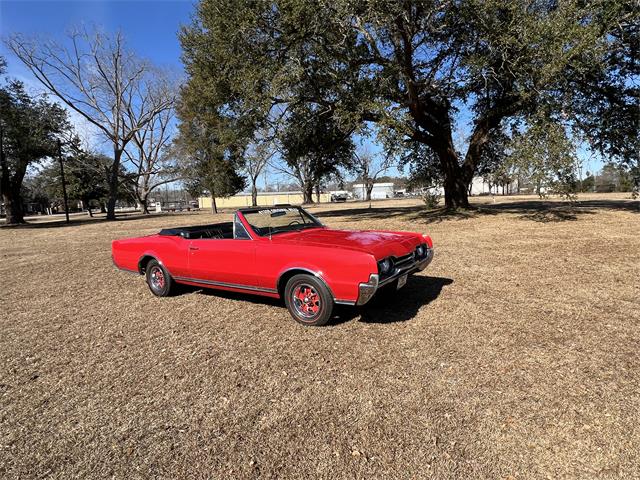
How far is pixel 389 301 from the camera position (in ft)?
17.4

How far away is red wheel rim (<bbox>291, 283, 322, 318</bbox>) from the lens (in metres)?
4.44

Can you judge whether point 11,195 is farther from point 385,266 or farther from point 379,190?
point 379,190

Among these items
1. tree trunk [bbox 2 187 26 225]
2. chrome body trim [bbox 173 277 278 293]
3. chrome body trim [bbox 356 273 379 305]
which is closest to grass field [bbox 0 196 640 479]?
chrome body trim [bbox 173 277 278 293]

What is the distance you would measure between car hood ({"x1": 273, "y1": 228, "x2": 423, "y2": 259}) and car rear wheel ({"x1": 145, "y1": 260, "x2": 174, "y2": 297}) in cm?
216

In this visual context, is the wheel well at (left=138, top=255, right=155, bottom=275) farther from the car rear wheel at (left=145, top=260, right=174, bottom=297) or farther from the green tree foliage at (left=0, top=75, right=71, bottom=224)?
the green tree foliage at (left=0, top=75, right=71, bottom=224)

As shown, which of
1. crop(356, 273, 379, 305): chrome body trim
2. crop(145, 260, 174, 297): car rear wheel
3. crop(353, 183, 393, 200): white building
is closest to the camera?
crop(356, 273, 379, 305): chrome body trim

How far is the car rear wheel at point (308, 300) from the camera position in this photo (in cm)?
425

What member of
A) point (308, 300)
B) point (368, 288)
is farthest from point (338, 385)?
point (308, 300)

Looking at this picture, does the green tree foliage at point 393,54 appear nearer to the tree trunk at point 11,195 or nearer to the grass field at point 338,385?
the grass field at point 338,385

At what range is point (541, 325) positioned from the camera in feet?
13.8

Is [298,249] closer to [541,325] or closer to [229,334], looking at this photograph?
[229,334]

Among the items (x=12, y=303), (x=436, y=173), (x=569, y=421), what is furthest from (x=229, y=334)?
(x=436, y=173)

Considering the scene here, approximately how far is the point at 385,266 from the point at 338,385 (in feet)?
4.67

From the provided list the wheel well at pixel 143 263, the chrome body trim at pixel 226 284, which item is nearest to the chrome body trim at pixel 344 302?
the chrome body trim at pixel 226 284
